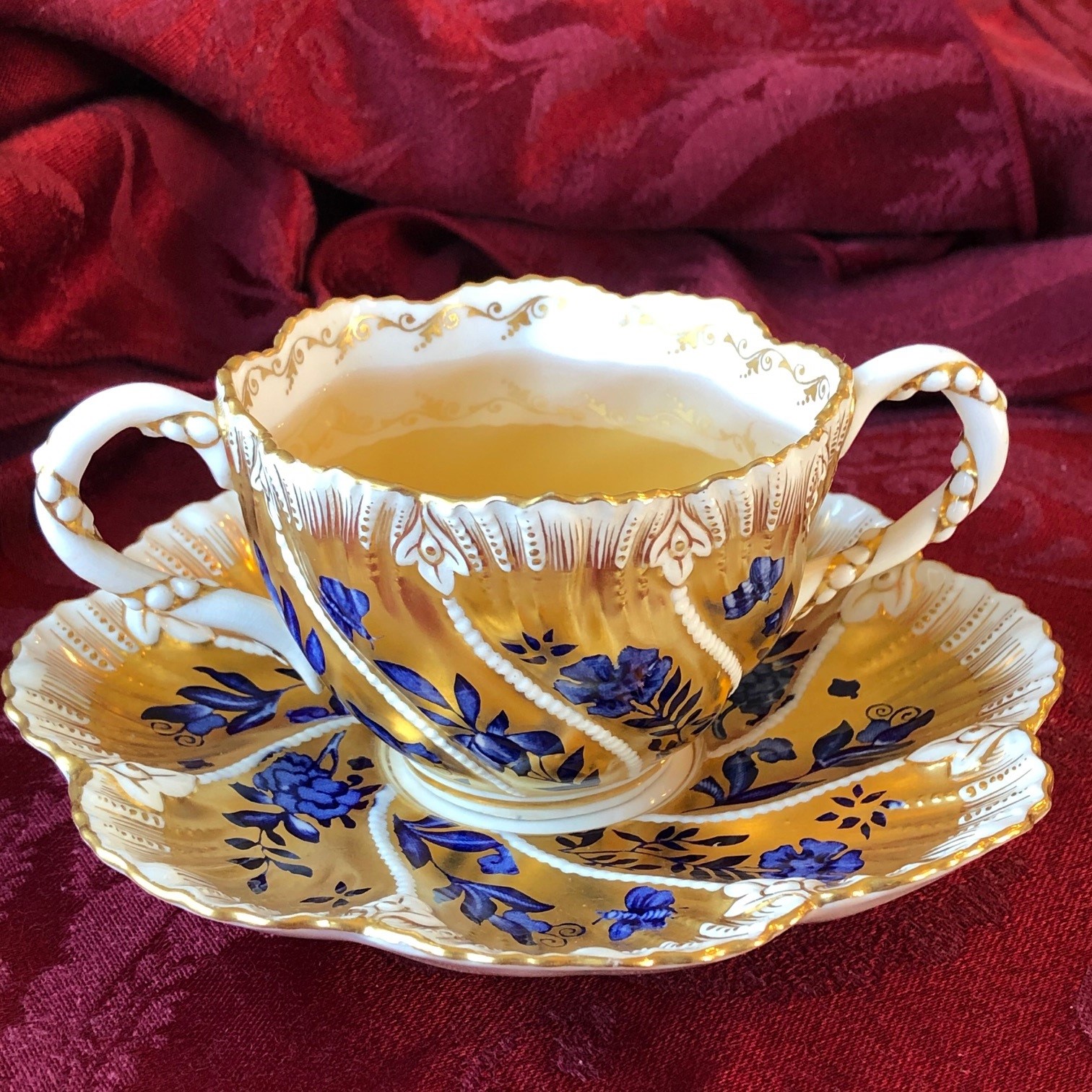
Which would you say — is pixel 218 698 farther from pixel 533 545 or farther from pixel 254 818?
pixel 533 545

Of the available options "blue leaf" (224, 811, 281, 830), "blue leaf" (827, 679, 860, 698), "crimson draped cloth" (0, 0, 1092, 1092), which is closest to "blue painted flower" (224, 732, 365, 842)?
"blue leaf" (224, 811, 281, 830)

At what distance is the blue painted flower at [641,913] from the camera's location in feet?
1.31

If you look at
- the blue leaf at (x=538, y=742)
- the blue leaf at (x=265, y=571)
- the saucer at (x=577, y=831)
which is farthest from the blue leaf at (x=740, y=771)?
the blue leaf at (x=265, y=571)

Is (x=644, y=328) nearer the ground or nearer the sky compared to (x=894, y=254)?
nearer the sky

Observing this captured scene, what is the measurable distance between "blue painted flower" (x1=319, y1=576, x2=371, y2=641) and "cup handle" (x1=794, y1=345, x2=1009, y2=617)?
0.64 feet

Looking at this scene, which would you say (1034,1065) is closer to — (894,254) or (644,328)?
(644,328)

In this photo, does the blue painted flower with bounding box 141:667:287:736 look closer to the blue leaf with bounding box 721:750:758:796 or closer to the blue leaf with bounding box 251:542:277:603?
the blue leaf with bounding box 251:542:277:603

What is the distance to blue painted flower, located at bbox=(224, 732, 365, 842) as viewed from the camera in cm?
46

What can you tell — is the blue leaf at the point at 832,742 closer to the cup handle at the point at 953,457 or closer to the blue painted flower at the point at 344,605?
the cup handle at the point at 953,457

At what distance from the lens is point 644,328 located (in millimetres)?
583

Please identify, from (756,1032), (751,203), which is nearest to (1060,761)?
(756,1032)

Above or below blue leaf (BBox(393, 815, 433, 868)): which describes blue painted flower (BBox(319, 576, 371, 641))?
above

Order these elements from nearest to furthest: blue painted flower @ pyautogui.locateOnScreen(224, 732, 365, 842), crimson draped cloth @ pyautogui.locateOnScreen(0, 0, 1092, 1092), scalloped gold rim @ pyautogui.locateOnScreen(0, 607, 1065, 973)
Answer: scalloped gold rim @ pyautogui.locateOnScreen(0, 607, 1065, 973)
blue painted flower @ pyautogui.locateOnScreen(224, 732, 365, 842)
crimson draped cloth @ pyautogui.locateOnScreen(0, 0, 1092, 1092)

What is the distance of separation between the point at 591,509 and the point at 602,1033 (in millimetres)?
205
